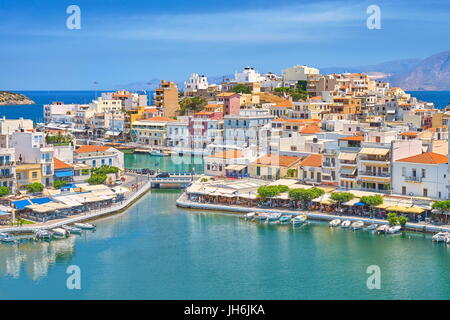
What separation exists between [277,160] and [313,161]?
317cm

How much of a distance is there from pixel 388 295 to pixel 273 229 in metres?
9.67

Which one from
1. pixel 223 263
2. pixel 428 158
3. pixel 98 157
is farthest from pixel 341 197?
pixel 98 157

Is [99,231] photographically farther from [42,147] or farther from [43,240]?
[42,147]

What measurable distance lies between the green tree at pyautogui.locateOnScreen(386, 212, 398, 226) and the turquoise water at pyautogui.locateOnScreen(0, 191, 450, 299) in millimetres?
1059

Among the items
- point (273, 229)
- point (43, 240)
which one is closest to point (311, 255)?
point (273, 229)

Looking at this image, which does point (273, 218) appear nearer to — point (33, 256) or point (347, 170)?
point (347, 170)

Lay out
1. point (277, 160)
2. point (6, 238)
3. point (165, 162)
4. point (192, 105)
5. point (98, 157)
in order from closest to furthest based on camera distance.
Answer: point (6, 238), point (277, 160), point (98, 157), point (165, 162), point (192, 105)

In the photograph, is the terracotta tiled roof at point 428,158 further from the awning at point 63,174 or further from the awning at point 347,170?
the awning at point 63,174

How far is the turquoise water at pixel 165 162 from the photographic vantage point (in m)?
53.5

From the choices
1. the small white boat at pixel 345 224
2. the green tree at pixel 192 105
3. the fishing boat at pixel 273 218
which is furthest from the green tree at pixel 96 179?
the green tree at pixel 192 105

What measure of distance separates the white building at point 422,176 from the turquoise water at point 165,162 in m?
21.5

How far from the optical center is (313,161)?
124 feet

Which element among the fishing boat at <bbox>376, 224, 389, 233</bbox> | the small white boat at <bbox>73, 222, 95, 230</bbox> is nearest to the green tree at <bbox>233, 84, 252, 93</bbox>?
the small white boat at <bbox>73, 222, 95, 230</bbox>

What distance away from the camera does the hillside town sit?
33.5 meters
